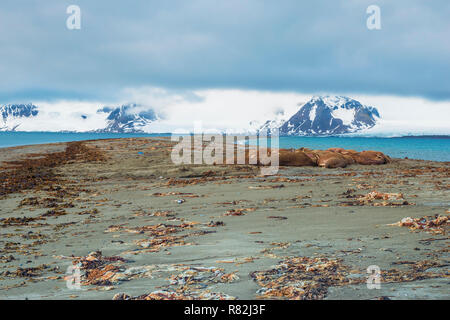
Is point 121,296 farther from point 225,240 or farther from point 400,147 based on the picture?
point 400,147

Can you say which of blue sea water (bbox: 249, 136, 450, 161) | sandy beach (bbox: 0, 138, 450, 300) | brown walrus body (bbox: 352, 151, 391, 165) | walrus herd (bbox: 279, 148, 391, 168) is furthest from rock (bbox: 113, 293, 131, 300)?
blue sea water (bbox: 249, 136, 450, 161)

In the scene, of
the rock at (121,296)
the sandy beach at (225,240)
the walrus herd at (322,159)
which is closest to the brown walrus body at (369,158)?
the walrus herd at (322,159)

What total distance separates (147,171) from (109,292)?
13663 millimetres

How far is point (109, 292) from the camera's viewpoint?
13.7ft

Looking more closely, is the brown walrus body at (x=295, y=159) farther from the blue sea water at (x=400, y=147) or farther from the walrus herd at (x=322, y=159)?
the blue sea water at (x=400, y=147)

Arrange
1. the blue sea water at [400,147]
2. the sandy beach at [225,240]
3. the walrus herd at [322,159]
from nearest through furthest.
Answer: the sandy beach at [225,240] → the walrus herd at [322,159] → the blue sea water at [400,147]

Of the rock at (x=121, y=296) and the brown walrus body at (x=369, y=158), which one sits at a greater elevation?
the brown walrus body at (x=369, y=158)

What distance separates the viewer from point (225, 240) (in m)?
6.48

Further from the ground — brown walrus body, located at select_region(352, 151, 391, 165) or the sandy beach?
brown walrus body, located at select_region(352, 151, 391, 165)

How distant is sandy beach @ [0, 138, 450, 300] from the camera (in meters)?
4.18

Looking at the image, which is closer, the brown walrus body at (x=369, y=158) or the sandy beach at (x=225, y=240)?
the sandy beach at (x=225, y=240)

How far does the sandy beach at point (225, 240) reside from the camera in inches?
165

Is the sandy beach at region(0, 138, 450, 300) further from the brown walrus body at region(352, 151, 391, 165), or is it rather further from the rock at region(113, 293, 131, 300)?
the brown walrus body at region(352, 151, 391, 165)
